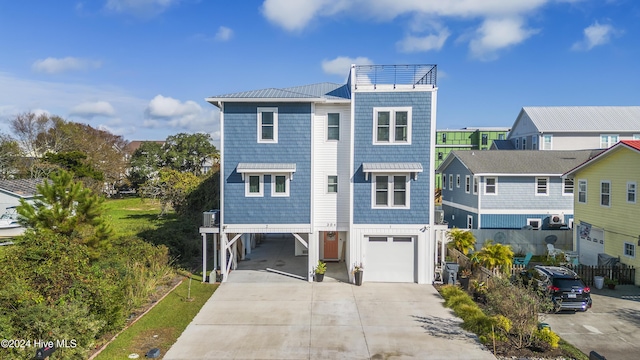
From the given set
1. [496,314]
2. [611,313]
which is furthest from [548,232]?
[496,314]

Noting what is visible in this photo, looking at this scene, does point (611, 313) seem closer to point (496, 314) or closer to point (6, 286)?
point (496, 314)

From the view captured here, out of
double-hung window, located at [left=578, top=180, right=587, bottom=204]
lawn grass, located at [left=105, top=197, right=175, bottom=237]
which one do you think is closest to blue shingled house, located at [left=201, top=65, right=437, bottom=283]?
double-hung window, located at [left=578, top=180, right=587, bottom=204]

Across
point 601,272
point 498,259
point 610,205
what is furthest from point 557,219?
point 498,259

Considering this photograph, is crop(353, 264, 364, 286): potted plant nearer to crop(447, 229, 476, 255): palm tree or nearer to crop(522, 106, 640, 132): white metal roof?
crop(447, 229, 476, 255): palm tree

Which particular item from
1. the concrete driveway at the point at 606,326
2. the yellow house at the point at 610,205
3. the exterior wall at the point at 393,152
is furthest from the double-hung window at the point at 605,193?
the exterior wall at the point at 393,152

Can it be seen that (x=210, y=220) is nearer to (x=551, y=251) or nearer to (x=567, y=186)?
(x=551, y=251)

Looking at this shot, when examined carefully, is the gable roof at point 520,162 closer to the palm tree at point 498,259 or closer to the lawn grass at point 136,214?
the palm tree at point 498,259
